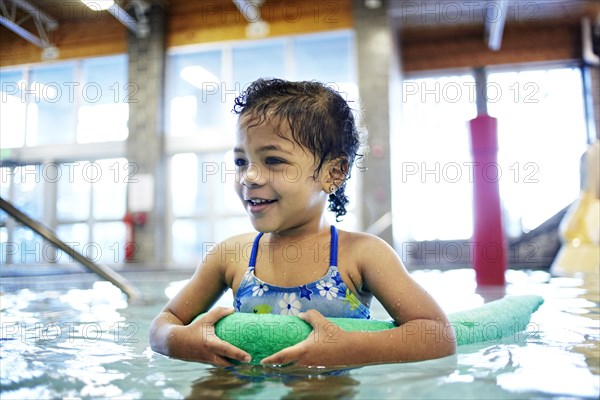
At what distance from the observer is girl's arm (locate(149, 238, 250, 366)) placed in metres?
1.33

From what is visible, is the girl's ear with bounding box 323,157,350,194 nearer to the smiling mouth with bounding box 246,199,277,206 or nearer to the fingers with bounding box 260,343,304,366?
the smiling mouth with bounding box 246,199,277,206

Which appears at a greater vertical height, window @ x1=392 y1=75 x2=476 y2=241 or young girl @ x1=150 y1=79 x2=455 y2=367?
window @ x1=392 y1=75 x2=476 y2=241

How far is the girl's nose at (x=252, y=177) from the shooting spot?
1.52m

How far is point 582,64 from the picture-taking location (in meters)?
11.0

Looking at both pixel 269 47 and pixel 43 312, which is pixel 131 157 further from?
pixel 43 312

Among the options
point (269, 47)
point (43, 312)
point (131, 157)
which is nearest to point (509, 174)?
point (269, 47)

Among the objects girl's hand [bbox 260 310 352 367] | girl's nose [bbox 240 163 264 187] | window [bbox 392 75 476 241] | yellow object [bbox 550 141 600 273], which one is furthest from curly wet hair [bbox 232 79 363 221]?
window [bbox 392 75 476 241]

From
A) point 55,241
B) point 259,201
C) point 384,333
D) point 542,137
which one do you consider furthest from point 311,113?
point 542,137

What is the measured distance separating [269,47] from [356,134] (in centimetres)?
910

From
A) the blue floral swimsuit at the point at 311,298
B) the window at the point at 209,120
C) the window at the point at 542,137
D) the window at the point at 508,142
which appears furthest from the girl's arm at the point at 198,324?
the window at the point at 542,137

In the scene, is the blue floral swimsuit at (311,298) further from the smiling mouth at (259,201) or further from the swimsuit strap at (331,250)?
the smiling mouth at (259,201)

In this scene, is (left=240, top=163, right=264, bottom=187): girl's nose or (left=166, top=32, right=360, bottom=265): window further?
(left=166, top=32, right=360, bottom=265): window

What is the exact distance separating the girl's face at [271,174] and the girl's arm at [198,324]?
0.25 m

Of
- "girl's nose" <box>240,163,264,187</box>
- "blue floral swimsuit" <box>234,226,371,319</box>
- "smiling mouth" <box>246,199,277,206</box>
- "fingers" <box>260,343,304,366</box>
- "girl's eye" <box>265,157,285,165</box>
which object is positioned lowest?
"fingers" <box>260,343,304,366</box>
